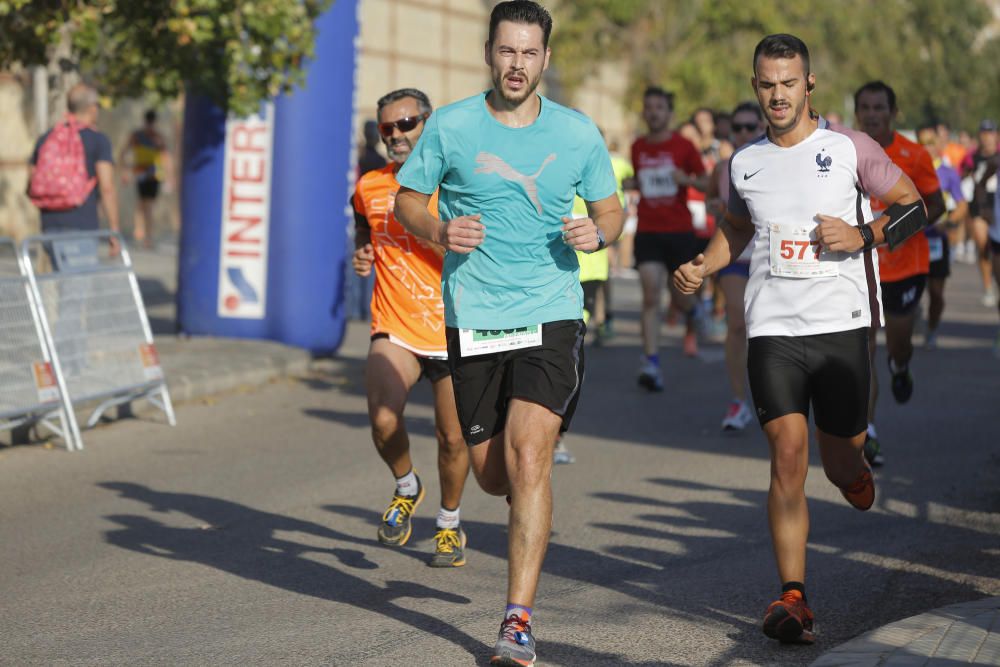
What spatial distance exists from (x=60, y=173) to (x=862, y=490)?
7.76 meters

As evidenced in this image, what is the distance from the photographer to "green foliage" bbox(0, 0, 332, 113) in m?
11.9

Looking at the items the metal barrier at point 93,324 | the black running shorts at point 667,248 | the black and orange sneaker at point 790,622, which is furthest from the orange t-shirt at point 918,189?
the metal barrier at point 93,324

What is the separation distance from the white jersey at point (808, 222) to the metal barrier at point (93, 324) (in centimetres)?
544

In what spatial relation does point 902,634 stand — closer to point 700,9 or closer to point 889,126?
point 889,126

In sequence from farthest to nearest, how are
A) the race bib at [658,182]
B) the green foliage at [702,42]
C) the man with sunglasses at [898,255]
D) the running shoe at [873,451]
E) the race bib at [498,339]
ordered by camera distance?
the green foliage at [702,42], the race bib at [658,182], the man with sunglasses at [898,255], the running shoe at [873,451], the race bib at [498,339]

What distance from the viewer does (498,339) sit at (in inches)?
222

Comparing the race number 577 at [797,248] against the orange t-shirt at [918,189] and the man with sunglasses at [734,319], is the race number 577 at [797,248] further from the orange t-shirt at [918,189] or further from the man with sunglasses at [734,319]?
the man with sunglasses at [734,319]

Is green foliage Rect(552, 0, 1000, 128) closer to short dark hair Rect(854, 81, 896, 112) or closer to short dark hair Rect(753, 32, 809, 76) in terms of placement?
short dark hair Rect(854, 81, 896, 112)

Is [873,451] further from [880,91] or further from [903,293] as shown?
[880,91]

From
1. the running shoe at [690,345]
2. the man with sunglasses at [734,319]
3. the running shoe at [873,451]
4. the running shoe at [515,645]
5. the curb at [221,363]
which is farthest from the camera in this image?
the running shoe at [690,345]

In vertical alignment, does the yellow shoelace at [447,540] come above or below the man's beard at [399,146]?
below

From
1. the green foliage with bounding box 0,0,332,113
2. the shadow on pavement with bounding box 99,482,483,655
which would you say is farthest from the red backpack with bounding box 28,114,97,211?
the shadow on pavement with bounding box 99,482,483,655

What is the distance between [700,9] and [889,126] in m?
26.5

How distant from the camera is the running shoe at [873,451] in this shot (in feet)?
29.8
